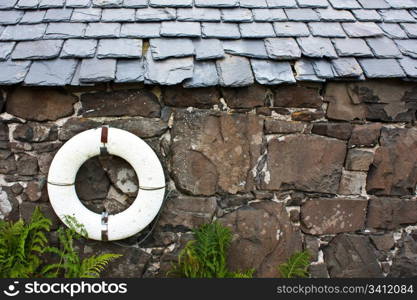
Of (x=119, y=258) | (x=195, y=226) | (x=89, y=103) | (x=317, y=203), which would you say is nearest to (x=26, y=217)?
(x=119, y=258)

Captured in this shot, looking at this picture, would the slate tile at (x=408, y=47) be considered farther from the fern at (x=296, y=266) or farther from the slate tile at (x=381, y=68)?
the fern at (x=296, y=266)

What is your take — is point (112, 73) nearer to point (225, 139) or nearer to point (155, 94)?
point (155, 94)

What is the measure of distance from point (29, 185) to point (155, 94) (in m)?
0.96

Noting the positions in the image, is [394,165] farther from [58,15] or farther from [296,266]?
[58,15]

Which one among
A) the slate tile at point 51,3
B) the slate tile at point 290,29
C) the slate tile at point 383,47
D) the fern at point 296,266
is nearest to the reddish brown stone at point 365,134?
the slate tile at point 383,47

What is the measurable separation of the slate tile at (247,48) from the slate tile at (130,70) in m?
0.50

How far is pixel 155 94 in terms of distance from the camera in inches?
89.4

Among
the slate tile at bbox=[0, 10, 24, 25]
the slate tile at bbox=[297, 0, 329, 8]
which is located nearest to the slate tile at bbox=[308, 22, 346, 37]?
the slate tile at bbox=[297, 0, 329, 8]

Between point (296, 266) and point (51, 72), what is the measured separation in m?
1.86

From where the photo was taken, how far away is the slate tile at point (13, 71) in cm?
209

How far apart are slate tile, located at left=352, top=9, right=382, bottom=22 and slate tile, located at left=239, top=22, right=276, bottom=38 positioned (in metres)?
0.60

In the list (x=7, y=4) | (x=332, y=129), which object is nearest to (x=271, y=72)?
(x=332, y=129)

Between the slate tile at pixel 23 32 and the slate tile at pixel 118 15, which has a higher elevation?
the slate tile at pixel 118 15

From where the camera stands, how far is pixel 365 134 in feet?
7.82
